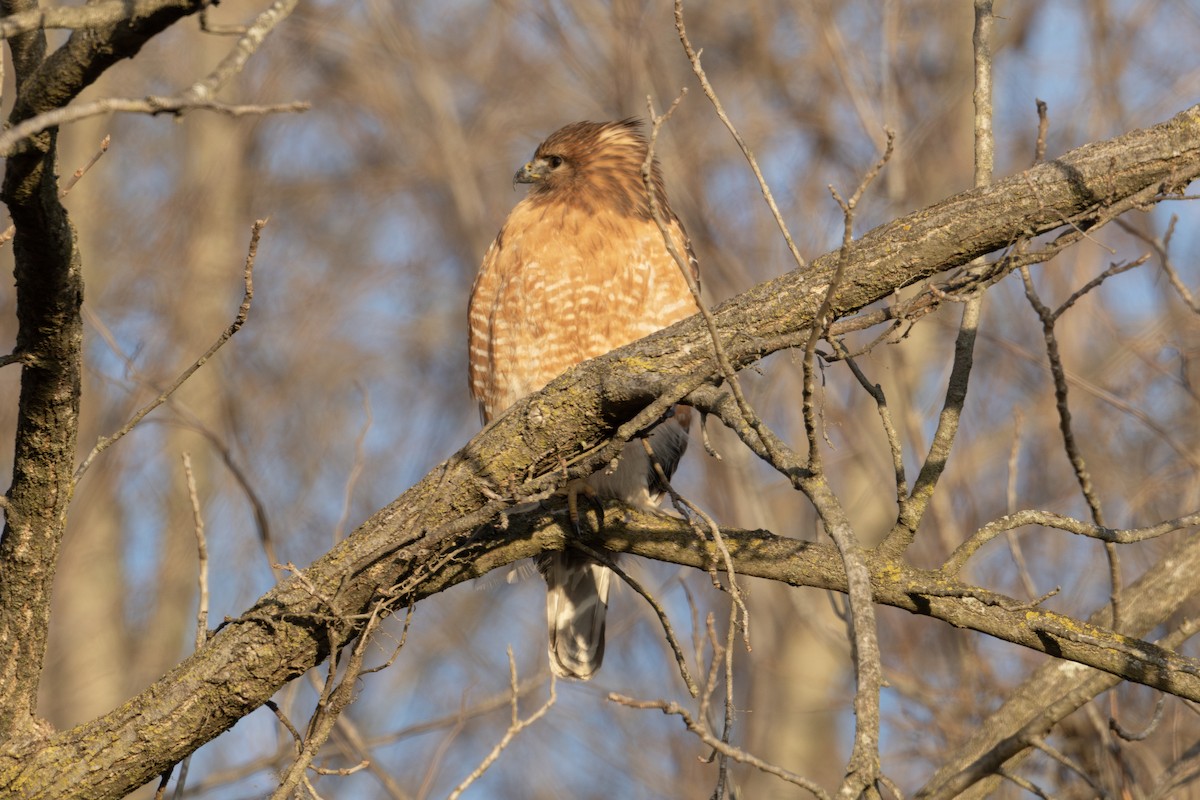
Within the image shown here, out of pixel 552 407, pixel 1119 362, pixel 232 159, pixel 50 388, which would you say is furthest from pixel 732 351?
pixel 232 159

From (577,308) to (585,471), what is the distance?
5.99 feet

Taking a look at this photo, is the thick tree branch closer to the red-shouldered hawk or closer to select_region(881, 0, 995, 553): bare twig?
select_region(881, 0, 995, 553): bare twig

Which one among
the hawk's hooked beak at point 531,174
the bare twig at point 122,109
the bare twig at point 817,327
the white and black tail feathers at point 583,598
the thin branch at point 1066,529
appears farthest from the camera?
the hawk's hooked beak at point 531,174

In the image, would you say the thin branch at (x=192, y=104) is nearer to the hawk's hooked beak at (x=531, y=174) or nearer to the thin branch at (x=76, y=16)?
the thin branch at (x=76, y=16)

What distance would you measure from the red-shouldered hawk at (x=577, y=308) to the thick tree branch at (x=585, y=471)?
1406mm

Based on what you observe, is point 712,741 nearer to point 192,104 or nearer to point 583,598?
point 192,104

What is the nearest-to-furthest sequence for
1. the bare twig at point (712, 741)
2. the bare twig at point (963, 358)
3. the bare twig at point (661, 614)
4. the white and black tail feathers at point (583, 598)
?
the bare twig at point (712, 741)
the bare twig at point (661, 614)
the bare twig at point (963, 358)
the white and black tail feathers at point (583, 598)

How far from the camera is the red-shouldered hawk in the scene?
463cm

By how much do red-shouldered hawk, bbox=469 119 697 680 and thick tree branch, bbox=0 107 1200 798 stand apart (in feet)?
4.61

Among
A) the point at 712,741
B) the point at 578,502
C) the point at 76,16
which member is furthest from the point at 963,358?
the point at 76,16

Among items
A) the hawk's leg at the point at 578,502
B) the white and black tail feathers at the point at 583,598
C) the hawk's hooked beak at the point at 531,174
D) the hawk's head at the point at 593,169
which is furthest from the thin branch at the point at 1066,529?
the hawk's hooked beak at the point at 531,174

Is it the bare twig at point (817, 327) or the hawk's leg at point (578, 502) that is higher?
the hawk's leg at point (578, 502)

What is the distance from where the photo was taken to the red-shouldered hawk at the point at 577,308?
15.2 ft

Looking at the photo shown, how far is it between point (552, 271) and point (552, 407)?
1.76 metres
